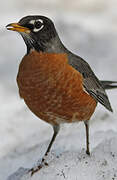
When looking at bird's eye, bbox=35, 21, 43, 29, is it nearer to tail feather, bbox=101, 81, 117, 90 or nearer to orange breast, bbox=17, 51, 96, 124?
orange breast, bbox=17, 51, 96, 124

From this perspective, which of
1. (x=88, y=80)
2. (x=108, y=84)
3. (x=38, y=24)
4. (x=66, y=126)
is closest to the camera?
(x=38, y=24)

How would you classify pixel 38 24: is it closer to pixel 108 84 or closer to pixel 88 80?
pixel 88 80

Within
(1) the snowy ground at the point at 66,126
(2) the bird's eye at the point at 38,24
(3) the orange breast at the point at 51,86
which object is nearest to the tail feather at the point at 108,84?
(1) the snowy ground at the point at 66,126

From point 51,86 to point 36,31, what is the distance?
2.51 feet

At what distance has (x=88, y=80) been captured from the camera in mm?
7637

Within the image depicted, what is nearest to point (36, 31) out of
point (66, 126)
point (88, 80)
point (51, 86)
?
point (51, 86)

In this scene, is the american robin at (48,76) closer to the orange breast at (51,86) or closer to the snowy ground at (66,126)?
the orange breast at (51,86)

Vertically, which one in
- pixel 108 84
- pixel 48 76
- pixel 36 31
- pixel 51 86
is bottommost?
pixel 108 84

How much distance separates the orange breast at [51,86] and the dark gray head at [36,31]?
0.45ft

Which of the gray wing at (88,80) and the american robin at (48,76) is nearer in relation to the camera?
the american robin at (48,76)

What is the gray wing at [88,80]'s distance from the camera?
738cm

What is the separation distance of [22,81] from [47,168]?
144cm

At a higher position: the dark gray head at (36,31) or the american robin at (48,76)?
the dark gray head at (36,31)

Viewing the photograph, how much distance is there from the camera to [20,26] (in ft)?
22.4
